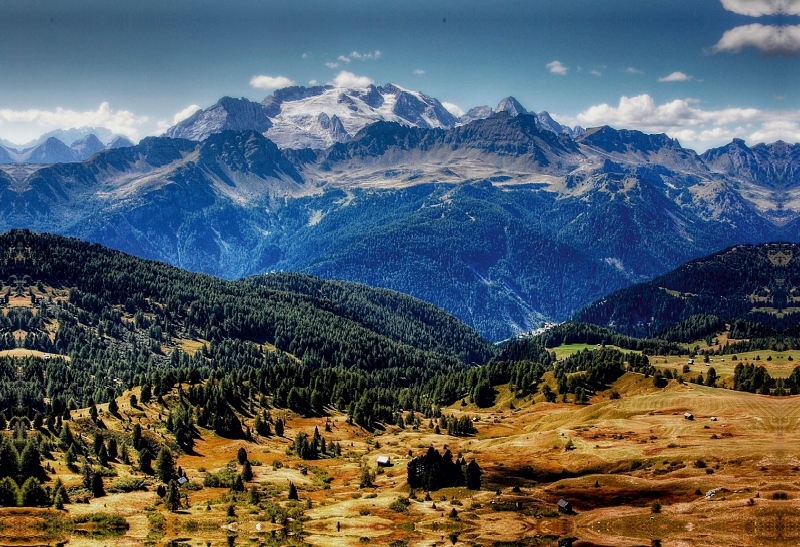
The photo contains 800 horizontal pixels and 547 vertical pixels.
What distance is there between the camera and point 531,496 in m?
116

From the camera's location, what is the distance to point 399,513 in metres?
109

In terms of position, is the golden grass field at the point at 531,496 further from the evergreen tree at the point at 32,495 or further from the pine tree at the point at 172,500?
the evergreen tree at the point at 32,495

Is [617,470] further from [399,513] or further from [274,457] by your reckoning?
[274,457]

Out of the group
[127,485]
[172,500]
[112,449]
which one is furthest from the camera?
[112,449]

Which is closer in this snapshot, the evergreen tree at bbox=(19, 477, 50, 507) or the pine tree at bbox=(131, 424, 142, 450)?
the evergreen tree at bbox=(19, 477, 50, 507)

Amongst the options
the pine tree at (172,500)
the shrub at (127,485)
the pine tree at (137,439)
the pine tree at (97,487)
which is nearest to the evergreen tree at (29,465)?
the pine tree at (97,487)

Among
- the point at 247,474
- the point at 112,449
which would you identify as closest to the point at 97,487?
the point at 247,474

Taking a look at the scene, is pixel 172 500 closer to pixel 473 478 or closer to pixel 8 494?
pixel 8 494

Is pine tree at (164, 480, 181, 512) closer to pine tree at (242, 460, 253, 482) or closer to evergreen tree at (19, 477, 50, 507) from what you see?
evergreen tree at (19, 477, 50, 507)

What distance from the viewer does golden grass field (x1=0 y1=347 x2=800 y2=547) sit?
287 feet

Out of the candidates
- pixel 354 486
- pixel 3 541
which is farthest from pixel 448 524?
pixel 3 541

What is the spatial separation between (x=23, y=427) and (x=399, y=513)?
9473 centimetres

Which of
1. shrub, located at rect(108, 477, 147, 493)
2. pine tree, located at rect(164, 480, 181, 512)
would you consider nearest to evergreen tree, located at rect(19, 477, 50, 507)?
shrub, located at rect(108, 477, 147, 493)

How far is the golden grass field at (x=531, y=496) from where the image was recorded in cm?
8744
